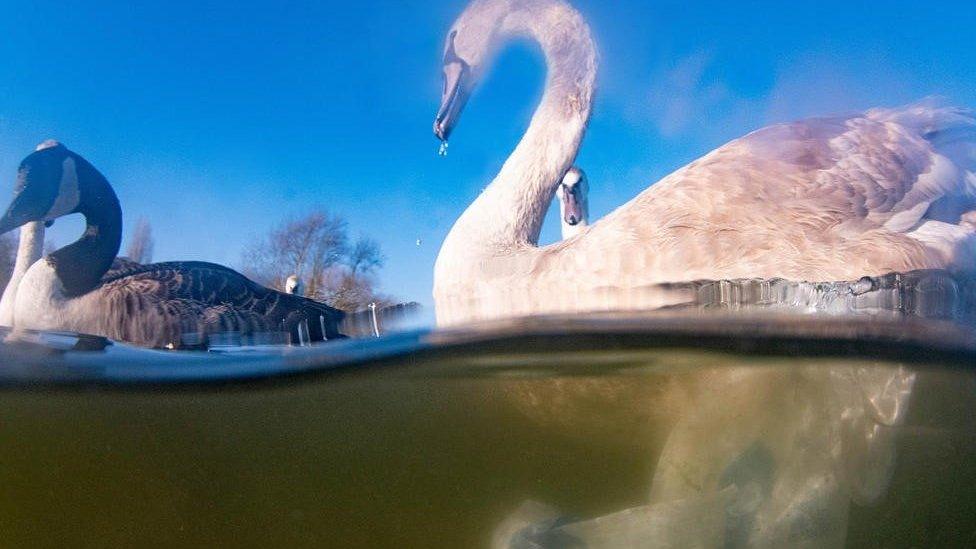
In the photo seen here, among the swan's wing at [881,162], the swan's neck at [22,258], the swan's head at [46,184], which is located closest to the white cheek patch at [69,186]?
the swan's head at [46,184]

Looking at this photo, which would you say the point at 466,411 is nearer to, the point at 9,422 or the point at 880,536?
the point at 880,536

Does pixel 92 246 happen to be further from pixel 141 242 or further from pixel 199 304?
pixel 199 304

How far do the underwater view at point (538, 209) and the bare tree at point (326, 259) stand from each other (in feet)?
0.04

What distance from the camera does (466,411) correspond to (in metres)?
3.60

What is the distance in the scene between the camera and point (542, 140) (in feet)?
8.35

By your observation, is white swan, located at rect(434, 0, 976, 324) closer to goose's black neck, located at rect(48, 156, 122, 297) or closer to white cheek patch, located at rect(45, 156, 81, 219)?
goose's black neck, located at rect(48, 156, 122, 297)

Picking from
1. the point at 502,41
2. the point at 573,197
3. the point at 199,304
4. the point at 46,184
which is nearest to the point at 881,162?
the point at 573,197

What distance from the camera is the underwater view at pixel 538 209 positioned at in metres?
2.13

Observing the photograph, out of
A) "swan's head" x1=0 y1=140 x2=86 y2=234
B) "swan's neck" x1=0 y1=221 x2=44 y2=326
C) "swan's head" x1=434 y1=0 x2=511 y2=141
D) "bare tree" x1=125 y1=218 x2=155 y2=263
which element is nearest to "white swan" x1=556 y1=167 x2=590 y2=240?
"swan's head" x1=434 y1=0 x2=511 y2=141

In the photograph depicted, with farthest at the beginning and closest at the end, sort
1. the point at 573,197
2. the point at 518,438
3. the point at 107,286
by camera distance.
A: the point at 518,438, the point at 573,197, the point at 107,286

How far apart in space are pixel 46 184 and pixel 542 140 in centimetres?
194

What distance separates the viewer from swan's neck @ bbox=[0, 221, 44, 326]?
218 cm

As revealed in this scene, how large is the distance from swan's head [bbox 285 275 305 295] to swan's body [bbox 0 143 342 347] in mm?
25

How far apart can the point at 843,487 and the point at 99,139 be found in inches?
138
